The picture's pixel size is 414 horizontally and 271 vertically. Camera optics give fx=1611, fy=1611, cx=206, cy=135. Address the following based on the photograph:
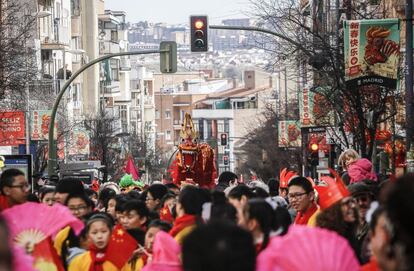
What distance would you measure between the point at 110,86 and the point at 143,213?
11063 cm

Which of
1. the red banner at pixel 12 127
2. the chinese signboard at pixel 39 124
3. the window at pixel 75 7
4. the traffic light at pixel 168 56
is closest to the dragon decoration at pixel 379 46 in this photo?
the traffic light at pixel 168 56

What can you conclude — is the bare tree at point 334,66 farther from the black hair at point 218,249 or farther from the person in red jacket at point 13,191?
the black hair at point 218,249

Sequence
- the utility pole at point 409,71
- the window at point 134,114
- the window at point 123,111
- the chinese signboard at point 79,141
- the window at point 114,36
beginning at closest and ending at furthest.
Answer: the utility pole at point 409,71 → the chinese signboard at point 79,141 → the window at point 123,111 → the window at point 114,36 → the window at point 134,114

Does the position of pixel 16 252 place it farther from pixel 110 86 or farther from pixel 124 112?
pixel 124 112

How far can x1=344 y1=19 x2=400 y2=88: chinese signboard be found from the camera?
30078 millimetres

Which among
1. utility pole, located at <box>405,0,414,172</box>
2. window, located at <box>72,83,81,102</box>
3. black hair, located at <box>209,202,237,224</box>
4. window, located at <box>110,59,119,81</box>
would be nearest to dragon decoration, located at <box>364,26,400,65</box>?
utility pole, located at <box>405,0,414,172</box>

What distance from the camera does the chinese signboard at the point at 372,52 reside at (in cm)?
3008

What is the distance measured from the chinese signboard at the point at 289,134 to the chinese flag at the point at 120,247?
179 feet

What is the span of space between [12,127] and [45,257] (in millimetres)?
35981

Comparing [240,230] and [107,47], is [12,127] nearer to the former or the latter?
[240,230]

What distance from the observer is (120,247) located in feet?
39.9

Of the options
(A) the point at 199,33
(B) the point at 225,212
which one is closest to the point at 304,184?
(B) the point at 225,212

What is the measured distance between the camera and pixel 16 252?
6574 millimetres

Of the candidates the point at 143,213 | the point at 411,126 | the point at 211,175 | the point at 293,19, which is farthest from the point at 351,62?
the point at 143,213
